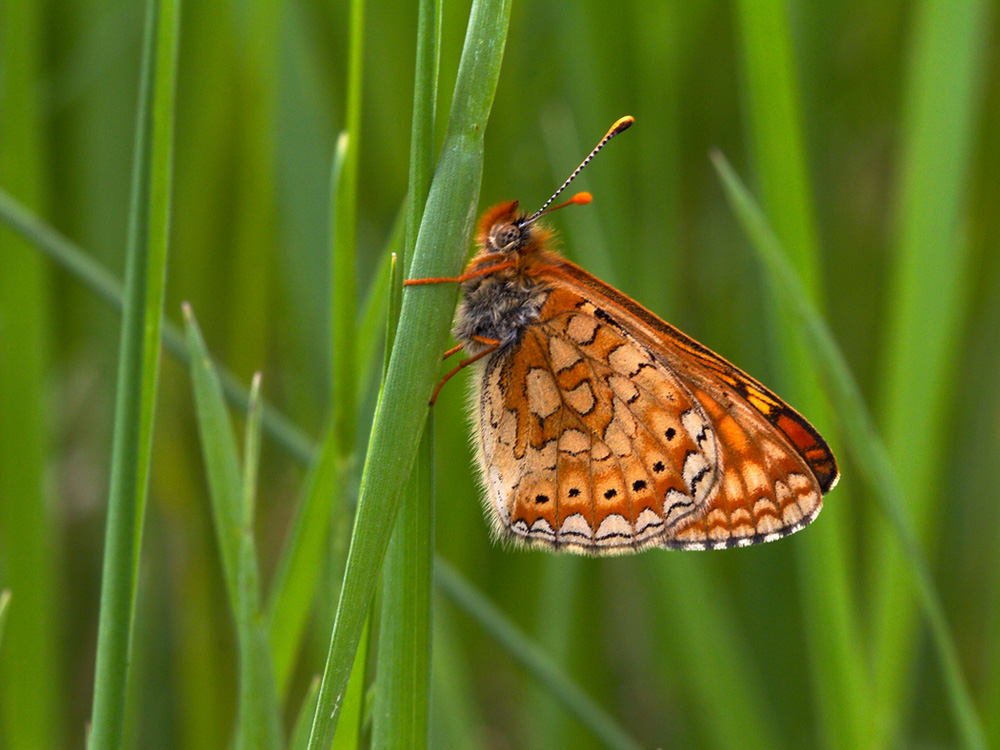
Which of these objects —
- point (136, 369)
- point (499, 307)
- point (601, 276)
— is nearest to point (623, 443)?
point (499, 307)

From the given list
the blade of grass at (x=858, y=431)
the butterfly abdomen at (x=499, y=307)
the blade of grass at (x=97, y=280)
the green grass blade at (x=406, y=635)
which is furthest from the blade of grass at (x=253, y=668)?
the blade of grass at (x=858, y=431)

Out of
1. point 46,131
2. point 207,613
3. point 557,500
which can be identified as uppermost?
point 46,131

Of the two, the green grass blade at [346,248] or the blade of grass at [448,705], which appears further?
the blade of grass at [448,705]

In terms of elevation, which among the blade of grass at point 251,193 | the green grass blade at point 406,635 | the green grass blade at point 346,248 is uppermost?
the blade of grass at point 251,193

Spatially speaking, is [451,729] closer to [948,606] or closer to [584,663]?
[584,663]

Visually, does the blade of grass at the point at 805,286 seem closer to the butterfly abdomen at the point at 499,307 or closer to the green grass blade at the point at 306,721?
the butterfly abdomen at the point at 499,307

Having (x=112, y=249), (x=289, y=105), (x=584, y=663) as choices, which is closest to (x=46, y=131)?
(x=112, y=249)

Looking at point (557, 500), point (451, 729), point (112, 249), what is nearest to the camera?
point (557, 500)

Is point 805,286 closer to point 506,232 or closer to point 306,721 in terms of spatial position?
point 506,232
